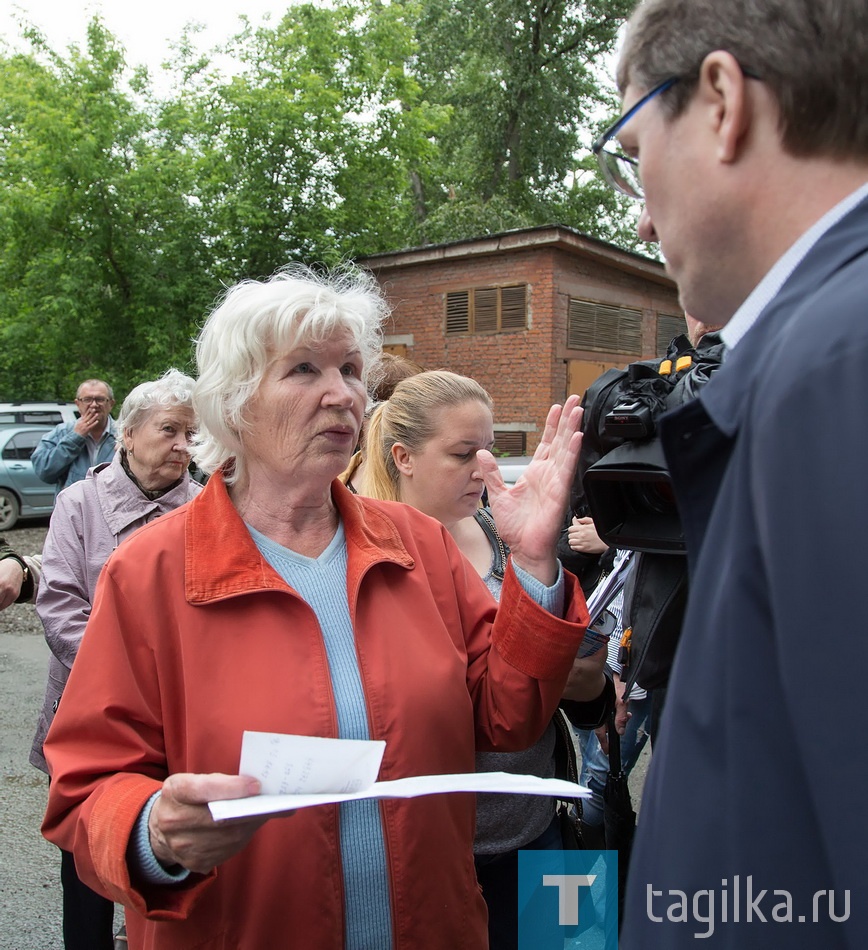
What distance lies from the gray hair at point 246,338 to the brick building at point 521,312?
488 inches

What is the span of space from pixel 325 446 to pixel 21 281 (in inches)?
652

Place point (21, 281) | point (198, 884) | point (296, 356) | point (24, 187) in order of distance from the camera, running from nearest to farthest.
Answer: point (198, 884) → point (296, 356) → point (24, 187) → point (21, 281)

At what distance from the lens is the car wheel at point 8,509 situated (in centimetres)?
1315

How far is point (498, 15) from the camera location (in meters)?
22.9

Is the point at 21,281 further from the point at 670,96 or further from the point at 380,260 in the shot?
the point at 670,96

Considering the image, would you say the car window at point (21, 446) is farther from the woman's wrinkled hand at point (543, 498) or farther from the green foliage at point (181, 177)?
the woman's wrinkled hand at point (543, 498)

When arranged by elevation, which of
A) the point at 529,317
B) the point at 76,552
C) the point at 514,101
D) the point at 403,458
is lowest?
the point at 76,552

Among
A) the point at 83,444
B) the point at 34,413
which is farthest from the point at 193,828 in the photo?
the point at 34,413

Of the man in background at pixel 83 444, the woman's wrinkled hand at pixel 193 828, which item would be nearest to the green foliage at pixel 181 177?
the man in background at pixel 83 444

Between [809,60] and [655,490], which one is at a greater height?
[809,60]

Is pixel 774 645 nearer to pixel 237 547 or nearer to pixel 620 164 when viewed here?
pixel 620 164

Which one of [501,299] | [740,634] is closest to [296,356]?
[740,634]

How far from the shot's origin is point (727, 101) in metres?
0.92

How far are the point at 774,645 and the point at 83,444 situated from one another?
5.79 meters
